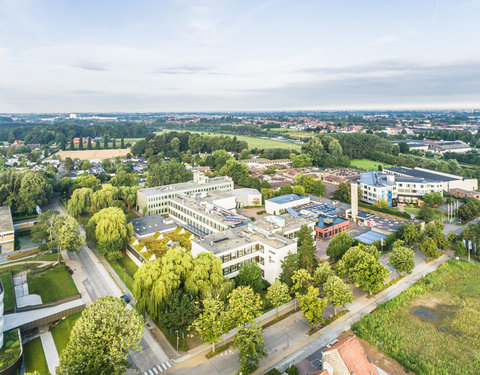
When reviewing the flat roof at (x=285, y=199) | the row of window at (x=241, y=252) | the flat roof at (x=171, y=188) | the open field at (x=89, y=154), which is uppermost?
the open field at (x=89, y=154)

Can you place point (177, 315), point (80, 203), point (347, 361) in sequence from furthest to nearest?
1. point (80, 203)
2. point (177, 315)
3. point (347, 361)

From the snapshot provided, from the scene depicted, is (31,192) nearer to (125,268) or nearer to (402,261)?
(125,268)

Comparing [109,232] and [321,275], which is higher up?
[109,232]

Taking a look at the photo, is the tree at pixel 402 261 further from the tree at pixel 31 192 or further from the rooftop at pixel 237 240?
the tree at pixel 31 192

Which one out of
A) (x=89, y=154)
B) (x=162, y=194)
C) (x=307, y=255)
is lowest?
(x=307, y=255)

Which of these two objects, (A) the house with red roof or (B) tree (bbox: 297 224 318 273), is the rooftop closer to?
(B) tree (bbox: 297 224 318 273)

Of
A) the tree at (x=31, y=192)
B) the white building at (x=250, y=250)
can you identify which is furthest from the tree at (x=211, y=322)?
the tree at (x=31, y=192)

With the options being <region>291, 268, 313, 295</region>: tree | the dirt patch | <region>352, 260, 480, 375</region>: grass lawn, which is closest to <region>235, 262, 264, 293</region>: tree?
<region>291, 268, 313, 295</region>: tree

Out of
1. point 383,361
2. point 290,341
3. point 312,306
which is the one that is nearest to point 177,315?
point 290,341

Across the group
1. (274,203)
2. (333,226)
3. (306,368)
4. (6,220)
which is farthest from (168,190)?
(306,368)
